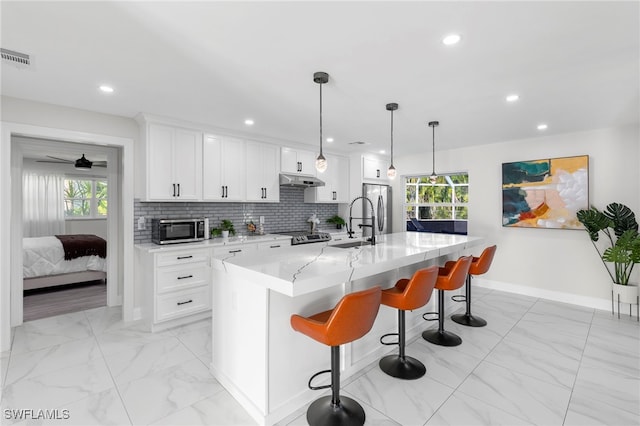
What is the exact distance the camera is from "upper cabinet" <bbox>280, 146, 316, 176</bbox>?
5.01 meters

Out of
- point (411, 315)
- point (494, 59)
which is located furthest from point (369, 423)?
point (494, 59)

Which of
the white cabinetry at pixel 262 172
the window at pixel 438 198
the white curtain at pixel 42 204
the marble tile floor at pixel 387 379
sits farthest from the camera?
the white curtain at pixel 42 204

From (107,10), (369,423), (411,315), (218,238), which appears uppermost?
(107,10)

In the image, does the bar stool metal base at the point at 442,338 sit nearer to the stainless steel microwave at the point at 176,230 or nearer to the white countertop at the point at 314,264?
the white countertop at the point at 314,264

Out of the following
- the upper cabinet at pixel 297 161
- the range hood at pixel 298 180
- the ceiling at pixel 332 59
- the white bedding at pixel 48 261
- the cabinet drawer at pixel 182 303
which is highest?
the ceiling at pixel 332 59

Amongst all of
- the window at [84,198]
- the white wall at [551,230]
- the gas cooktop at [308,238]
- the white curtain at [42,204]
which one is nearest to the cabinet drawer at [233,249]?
the gas cooktop at [308,238]

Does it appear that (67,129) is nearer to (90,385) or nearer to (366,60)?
(90,385)

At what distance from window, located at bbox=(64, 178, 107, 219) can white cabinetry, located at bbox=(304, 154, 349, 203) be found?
5.46 meters

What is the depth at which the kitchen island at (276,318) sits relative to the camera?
197 centimetres

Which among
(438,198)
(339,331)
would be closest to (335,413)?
(339,331)

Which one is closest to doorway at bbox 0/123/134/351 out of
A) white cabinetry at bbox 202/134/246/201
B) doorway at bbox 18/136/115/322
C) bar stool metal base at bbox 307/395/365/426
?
doorway at bbox 18/136/115/322

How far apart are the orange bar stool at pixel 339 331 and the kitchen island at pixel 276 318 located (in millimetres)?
136

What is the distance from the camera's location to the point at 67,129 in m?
3.35

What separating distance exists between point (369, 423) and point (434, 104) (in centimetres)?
295
